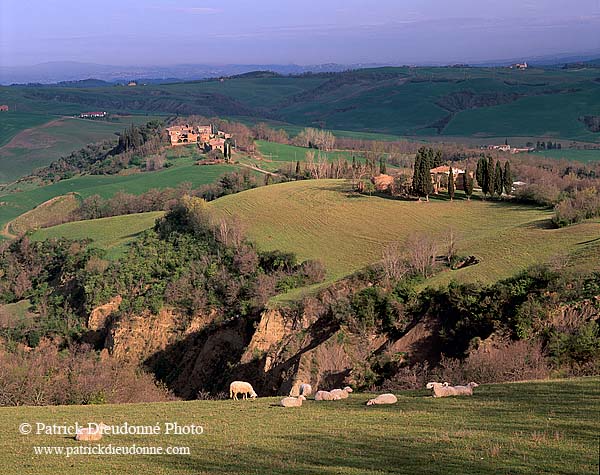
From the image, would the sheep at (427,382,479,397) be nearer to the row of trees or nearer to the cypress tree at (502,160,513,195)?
the row of trees

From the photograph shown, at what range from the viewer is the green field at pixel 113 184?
307ft

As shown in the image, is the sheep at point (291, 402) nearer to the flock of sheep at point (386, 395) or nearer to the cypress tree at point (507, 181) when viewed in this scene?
the flock of sheep at point (386, 395)

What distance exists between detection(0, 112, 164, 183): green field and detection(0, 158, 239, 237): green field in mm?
37839

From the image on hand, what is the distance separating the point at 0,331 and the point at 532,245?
35431mm

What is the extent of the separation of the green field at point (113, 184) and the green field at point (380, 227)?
1099 inches

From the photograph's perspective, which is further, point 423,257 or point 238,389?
point 423,257

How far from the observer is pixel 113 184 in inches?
3927

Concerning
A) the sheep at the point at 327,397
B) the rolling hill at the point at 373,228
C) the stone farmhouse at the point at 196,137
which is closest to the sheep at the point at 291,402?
the sheep at the point at 327,397

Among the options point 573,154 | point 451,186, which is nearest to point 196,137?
point 573,154

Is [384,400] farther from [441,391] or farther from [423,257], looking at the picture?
[423,257]

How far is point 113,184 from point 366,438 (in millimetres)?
88227

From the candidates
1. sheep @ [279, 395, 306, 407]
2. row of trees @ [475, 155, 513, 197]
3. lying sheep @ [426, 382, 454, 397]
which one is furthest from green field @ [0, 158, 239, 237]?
lying sheep @ [426, 382, 454, 397]

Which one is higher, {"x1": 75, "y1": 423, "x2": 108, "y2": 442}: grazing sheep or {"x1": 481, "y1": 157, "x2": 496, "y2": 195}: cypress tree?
{"x1": 481, "y1": 157, "x2": 496, "y2": 195}: cypress tree

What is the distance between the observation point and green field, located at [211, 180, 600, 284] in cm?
3934
